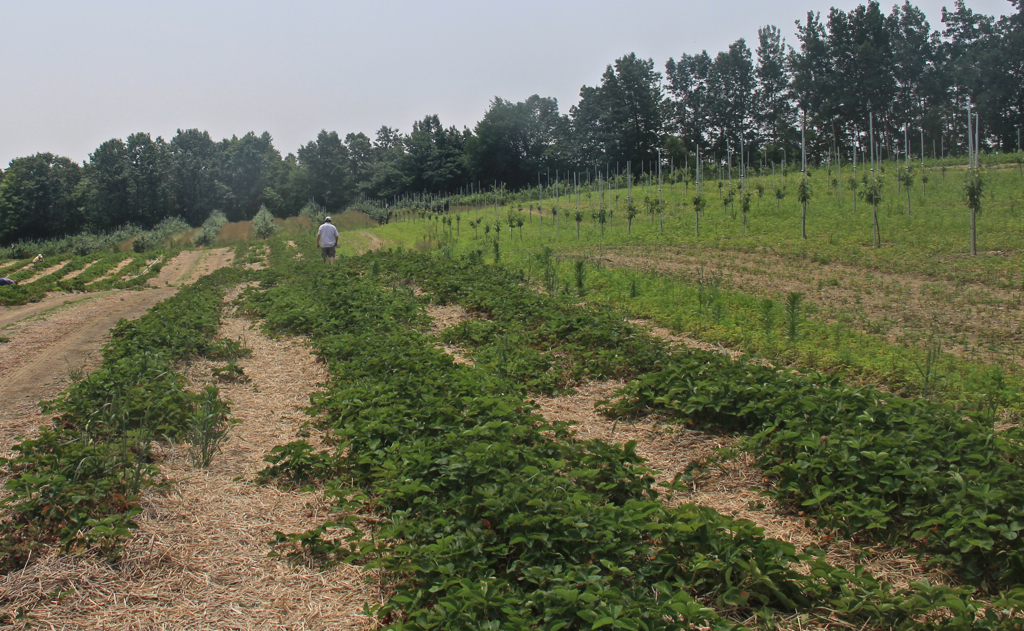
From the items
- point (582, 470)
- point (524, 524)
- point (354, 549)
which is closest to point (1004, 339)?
point (582, 470)

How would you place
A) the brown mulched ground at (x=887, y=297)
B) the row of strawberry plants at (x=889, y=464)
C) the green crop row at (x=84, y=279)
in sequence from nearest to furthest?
the row of strawberry plants at (x=889, y=464), the brown mulched ground at (x=887, y=297), the green crop row at (x=84, y=279)

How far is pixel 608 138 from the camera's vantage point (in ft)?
211

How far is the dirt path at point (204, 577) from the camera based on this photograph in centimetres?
309

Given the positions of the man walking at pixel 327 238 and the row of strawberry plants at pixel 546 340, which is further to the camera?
the man walking at pixel 327 238

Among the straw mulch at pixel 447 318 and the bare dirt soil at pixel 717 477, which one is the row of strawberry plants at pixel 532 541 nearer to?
the bare dirt soil at pixel 717 477

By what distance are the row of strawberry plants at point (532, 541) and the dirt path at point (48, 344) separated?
2.78 metres

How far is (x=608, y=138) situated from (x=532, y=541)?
2539 inches

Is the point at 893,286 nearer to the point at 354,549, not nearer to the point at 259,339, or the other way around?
the point at 259,339

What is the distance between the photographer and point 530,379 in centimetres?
671

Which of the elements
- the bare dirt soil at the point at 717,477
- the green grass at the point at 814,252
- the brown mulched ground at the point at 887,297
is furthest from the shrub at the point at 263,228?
the bare dirt soil at the point at 717,477

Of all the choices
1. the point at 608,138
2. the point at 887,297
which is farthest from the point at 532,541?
the point at 608,138

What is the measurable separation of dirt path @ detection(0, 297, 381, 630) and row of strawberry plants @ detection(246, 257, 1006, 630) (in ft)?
0.60

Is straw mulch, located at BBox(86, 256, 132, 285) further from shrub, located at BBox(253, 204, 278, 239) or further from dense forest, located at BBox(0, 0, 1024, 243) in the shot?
dense forest, located at BBox(0, 0, 1024, 243)

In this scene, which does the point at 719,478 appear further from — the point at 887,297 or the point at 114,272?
the point at 114,272
